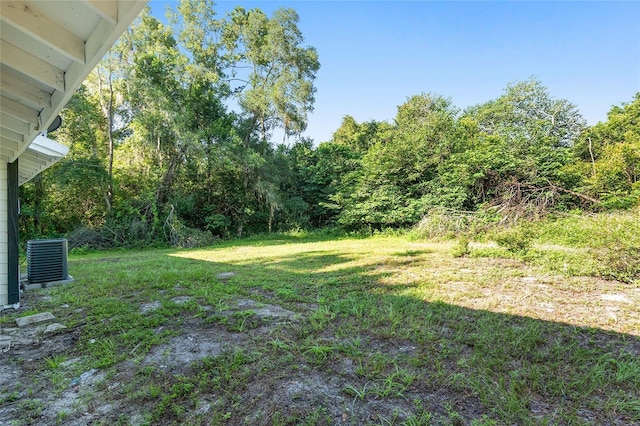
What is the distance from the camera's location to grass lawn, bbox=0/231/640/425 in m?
1.47

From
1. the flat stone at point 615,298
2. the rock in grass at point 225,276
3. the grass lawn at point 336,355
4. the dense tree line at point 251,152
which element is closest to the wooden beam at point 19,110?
the grass lawn at point 336,355

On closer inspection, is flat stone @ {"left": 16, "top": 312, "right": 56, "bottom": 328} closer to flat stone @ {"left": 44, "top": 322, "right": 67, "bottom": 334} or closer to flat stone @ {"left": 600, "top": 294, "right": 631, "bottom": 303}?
flat stone @ {"left": 44, "top": 322, "right": 67, "bottom": 334}

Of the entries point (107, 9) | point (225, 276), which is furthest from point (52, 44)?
point (225, 276)

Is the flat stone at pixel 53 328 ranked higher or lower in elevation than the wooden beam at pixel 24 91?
lower

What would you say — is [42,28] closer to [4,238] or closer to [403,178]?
[4,238]

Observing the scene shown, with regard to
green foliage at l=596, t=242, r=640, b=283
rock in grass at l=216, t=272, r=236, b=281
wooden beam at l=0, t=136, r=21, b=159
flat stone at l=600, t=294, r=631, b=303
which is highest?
wooden beam at l=0, t=136, r=21, b=159

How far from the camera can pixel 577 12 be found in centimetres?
620

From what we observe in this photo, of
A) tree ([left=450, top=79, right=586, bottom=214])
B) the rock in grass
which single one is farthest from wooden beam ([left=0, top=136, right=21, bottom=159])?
tree ([left=450, top=79, right=586, bottom=214])

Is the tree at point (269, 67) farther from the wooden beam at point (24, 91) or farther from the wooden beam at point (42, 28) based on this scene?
the wooden beam at point (42, 28)

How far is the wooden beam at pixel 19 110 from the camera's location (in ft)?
5.91

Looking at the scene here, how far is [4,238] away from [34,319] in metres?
1.02

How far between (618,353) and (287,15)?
42.0 feet

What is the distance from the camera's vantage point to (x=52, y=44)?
1.13 m

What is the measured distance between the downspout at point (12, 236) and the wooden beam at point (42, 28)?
9.51 ft
